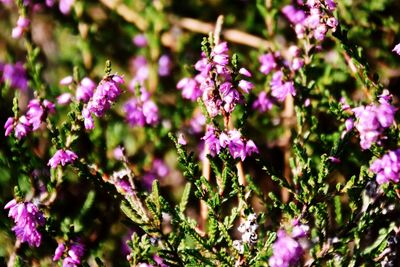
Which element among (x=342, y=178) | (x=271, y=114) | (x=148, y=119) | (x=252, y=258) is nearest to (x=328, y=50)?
(x=271, y=114)

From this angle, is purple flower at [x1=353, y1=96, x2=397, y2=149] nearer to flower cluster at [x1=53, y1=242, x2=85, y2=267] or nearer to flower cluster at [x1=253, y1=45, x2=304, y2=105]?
flower cluster at [x1=253, y1=45, x2=304, y2=105]

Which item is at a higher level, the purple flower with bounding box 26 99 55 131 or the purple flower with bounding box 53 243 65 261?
the purple flower with bounding box 26 99 55 131

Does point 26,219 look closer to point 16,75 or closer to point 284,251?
point 284,251

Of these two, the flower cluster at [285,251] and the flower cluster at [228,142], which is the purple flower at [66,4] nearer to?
the flower cluster at [228,142]

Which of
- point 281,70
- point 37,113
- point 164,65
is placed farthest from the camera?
point 164,65

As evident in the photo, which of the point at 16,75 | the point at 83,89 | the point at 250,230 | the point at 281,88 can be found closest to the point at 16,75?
the point at 16,75

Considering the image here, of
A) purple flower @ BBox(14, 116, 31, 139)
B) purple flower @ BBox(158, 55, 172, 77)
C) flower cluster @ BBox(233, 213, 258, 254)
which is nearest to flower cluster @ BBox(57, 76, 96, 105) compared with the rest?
purple flower @ BBox(14, 116, 31, 139)

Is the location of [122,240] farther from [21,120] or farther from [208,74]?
[208,74]
